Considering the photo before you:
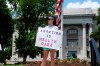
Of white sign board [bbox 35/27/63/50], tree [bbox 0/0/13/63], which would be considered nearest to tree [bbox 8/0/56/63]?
tree [bbox 0/0/13/63]

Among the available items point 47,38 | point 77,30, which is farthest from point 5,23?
point 47,38

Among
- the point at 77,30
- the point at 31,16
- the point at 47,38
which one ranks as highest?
the point at 31,16

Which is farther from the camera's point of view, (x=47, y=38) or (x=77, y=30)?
(x=77, y=30)

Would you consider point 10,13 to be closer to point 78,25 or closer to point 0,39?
point 0,39

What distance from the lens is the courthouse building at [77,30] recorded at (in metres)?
85.2

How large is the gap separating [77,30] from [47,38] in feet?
254

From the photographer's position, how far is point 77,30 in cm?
8725

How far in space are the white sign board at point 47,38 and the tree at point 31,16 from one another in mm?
41350

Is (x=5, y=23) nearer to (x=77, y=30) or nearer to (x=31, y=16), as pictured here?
(x=31, y=16)

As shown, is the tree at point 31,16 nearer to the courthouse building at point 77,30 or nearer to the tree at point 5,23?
the tree at point 5,23

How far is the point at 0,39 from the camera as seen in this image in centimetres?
5359

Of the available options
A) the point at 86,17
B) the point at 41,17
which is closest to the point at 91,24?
the point at 86,17

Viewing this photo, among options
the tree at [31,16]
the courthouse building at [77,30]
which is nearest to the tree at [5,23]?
the tree at [31,16]

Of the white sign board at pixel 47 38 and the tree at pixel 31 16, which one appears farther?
the tree at pixel 31 16
